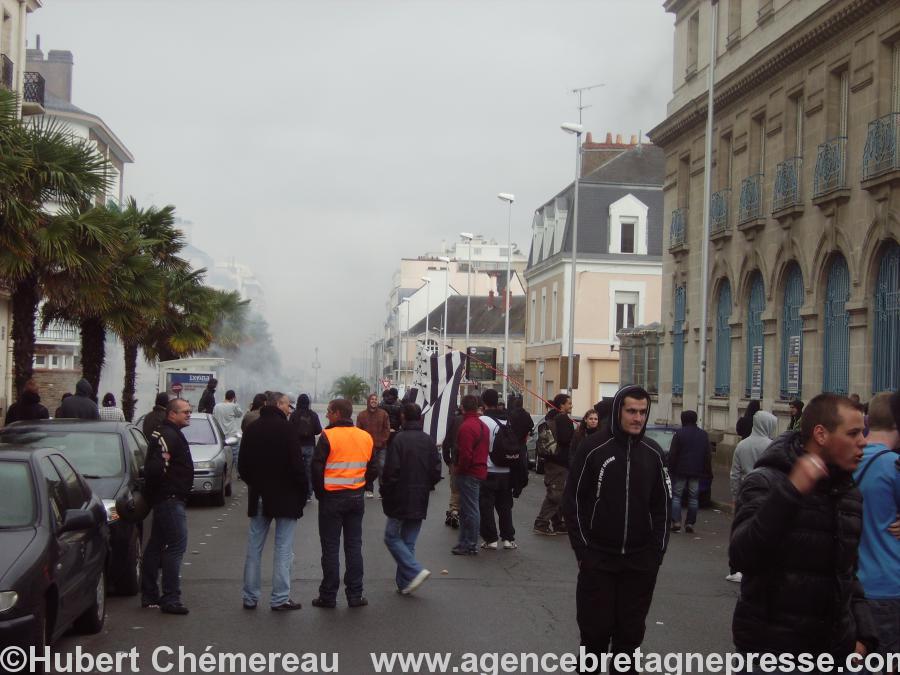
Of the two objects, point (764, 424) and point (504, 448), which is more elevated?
point (764, 424)

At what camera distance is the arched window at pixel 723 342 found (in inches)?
1224

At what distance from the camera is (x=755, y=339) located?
95.9 ft

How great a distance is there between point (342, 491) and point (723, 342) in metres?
22.6

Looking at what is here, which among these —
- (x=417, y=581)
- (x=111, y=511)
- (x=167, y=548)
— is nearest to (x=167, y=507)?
(x=167, y=548)

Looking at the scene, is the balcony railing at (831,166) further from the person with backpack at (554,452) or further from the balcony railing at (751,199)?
the person with backpack at (554,452)

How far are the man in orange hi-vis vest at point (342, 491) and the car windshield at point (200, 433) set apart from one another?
10.1 meters

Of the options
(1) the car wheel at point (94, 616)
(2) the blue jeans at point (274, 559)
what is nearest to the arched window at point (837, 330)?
(2) the blue jeans at point (274, 559)

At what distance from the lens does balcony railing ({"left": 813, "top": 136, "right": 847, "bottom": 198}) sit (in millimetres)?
23812

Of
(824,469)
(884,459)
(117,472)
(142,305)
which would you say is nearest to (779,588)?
(824,469)

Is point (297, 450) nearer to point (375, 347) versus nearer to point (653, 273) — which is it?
point (653, 273)

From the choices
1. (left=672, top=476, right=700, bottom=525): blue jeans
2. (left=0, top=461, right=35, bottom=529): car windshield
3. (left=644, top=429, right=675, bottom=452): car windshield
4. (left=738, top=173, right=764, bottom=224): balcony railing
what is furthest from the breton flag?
(left=0, top=461, right=35, bottom=529): car windshield

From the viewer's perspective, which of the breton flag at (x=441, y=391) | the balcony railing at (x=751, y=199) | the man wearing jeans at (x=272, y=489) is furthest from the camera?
the balcony railing at (x=751, y=199)

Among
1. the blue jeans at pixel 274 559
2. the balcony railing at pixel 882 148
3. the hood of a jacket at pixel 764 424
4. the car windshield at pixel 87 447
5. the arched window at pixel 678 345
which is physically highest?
the balcony railing at pixel 882 148

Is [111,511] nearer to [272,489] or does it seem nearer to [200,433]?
[272,489]
